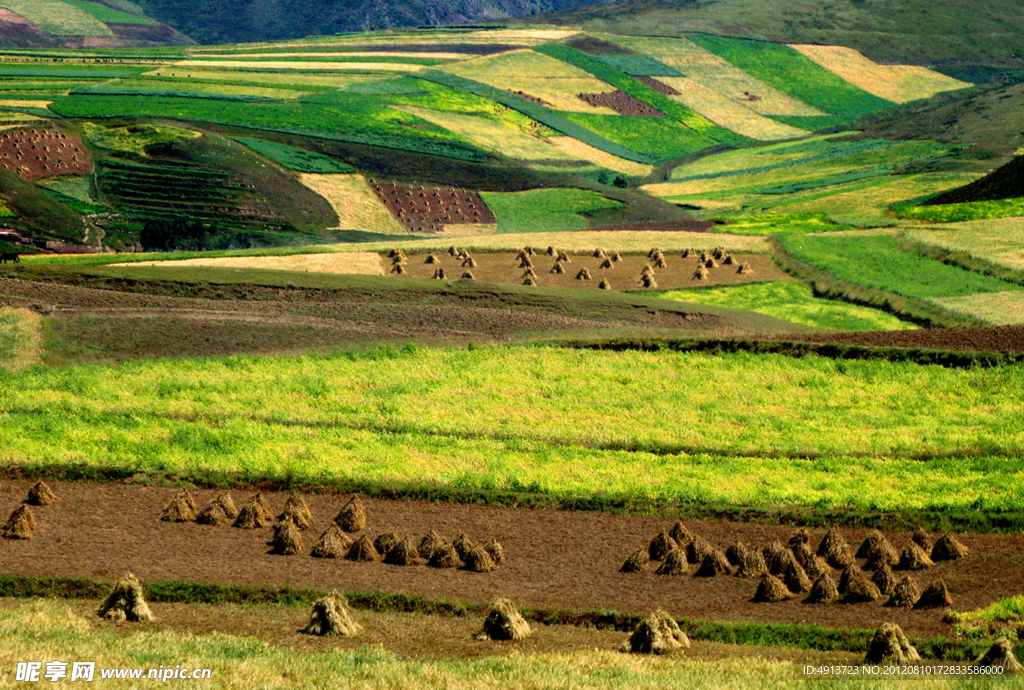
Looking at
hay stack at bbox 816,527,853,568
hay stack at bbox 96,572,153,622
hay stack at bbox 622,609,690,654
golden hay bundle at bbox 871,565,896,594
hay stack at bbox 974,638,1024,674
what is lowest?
hay stack at bbox 816,527,853,568

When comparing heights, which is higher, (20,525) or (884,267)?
(20,525)

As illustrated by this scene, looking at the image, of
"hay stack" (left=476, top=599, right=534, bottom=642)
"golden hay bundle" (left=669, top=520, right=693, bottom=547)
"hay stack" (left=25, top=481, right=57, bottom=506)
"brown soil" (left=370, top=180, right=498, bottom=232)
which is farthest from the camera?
"brown soil" (left=370, top=180, right=498, bottom=232)

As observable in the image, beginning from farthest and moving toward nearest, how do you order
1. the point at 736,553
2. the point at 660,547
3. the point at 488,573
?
1. the point at 660,547
2. the point at 736,553
3. the point at 488,573

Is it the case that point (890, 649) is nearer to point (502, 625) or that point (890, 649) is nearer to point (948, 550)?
point (502, 625)

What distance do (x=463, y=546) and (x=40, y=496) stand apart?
1420 cm

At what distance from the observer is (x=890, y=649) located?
27.7m

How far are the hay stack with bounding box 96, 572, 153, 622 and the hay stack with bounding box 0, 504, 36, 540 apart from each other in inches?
318

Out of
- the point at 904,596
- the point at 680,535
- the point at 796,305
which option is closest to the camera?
the point at 904,596

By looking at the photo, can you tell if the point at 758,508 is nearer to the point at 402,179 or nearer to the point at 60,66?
the point at 402,179

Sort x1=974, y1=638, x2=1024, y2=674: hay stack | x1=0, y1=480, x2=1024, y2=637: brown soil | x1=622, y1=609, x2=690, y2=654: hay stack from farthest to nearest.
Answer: x1=0, y1=480, x2=1024, y2=637: brown soil < x1=622, y1=609, x2=690, y2=654: hay stack < x1=974, y1=638, x2=1024, y2=674: hay stack

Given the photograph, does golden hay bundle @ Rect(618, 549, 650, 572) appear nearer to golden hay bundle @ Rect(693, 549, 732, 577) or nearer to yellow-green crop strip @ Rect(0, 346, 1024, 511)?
golden hay bundle @ Rect(693, 549, 732, 577)

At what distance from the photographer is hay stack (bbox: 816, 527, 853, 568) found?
121 ft

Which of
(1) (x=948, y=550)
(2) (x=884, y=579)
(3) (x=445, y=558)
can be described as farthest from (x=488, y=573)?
(1) (x=948, y=550)

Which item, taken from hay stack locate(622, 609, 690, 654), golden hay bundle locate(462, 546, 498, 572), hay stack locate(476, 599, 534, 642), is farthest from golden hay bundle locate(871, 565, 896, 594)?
hay stack locate(476, 599, 534, 642)
